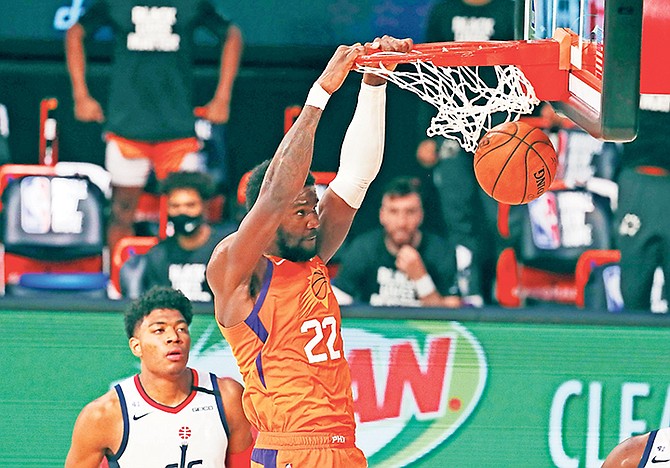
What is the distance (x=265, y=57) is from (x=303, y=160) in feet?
15.4

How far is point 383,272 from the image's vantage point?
294 inches

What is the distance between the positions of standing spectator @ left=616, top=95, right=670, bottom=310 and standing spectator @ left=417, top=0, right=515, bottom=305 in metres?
0.82

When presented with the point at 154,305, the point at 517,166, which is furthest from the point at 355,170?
the point at 154,305

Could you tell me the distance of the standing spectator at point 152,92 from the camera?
8.38m

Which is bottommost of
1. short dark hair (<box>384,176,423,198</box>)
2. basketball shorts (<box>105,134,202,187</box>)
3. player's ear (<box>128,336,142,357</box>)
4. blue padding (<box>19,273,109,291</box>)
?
player's ear (<box>128,336,142,357</box>)

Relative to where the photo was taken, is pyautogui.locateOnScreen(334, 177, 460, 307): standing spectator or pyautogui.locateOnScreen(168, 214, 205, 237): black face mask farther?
pyautogui.locateOnScreen(168, 214, 205, 237): black face mask

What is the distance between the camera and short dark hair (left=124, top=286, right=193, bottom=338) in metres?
5.40

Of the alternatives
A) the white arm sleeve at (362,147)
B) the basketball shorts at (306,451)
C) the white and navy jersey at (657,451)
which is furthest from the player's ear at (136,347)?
the white and navy jersey at (657,451)

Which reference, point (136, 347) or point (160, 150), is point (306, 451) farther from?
point (160, 150)

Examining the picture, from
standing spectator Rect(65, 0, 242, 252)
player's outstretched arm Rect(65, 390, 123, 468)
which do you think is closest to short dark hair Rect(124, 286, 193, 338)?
player's outstretched arm Rect(65, 390, 123, 468)

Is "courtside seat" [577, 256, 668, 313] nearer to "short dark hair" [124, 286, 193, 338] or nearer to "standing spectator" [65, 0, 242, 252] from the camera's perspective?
"standing spectator" [65, 0, 242, 252]

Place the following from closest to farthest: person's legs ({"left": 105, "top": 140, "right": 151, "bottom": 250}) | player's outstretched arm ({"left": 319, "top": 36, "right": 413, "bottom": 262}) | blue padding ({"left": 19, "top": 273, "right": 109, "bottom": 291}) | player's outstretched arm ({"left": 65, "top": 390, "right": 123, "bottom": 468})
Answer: player's outstretched arm ({"left": 319, "top": 36, "right": 413, "bottom": 262}), player's outstretched arm ({"left": 65, "top": 390, "right": 123, "bottom": 468}), blue padding ({"left": 19, "top": 273, "right": 109, "bottom": 291}), person's legs ({"left": 105, "top": 140, "right": 151, "bottom": 250})

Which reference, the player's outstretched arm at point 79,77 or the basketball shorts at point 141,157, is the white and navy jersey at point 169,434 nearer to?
the basketball shorts at point 141,157

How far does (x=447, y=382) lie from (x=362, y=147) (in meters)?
1.63
